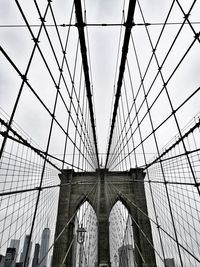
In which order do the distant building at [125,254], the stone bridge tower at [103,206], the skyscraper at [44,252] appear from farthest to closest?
1. the distant building at [125,254]
2. the stone bridge tower at [103,206]
3. the skyscraper at [44,252]

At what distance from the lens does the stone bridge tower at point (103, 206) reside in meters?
13.4

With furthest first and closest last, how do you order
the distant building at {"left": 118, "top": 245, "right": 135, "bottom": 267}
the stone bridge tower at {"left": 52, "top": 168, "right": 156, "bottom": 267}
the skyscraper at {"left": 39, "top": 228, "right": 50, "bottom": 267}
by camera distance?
the distant building at {"left": 118, "top": 245, "right": 135, "bottom": 267} → the stone bridge tower at {"left": 52, "top": 168, "right": 156, "bottom": 267} → the skyscraper at {"left": 39, "top": 228, "right": 50, "bottom": 267}

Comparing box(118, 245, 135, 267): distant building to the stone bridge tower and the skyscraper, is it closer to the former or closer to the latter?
the stone bridge tower

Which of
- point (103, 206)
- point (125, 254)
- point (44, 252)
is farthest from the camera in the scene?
point (44, 252)

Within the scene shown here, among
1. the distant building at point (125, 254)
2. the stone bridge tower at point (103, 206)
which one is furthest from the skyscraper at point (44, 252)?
the distant building at point (125, 254)

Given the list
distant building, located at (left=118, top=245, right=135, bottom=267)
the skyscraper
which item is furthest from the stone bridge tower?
distant building, located at (left=118, top=245, right=135, bottom=267)

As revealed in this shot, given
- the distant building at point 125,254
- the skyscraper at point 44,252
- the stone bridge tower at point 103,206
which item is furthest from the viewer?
the distant building at point 125,254

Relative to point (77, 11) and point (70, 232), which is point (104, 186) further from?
point (77, 11)

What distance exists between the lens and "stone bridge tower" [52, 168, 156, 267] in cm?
1342

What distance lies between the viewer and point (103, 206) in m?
15.5

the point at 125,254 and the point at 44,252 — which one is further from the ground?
the point at 125,254

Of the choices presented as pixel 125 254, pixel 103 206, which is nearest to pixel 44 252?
pixel 125 254

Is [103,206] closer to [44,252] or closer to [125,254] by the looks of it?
[125,254]

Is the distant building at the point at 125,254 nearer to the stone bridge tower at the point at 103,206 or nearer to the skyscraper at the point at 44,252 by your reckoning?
the stone bridge tower at the point at 103,206
